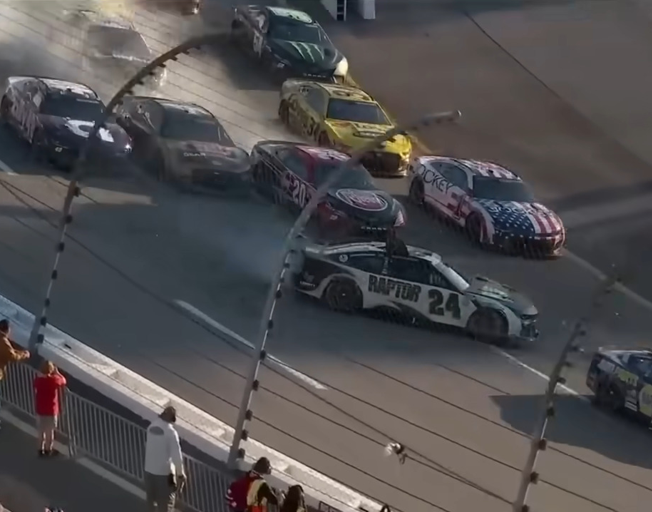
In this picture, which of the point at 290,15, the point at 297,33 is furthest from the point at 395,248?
the point at 290,15

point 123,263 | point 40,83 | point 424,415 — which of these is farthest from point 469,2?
point 424,415

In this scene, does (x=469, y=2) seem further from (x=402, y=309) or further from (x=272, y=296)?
(x=272, y=296)

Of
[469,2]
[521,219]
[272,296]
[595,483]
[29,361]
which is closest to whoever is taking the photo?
[272,296]

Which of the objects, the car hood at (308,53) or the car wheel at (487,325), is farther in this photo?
the car hood at (308,53)

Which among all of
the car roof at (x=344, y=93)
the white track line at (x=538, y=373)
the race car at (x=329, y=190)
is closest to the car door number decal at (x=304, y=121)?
the car roof at (x=344, y=93)

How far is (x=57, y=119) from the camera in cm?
2148

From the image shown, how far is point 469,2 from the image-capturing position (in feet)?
109

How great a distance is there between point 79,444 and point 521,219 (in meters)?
9.84

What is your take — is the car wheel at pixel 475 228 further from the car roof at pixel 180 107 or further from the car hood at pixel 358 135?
the car roof at pixel 180 107

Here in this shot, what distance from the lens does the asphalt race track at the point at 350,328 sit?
12.4 m

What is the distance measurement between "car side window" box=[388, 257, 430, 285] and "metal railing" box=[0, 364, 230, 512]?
6.02m

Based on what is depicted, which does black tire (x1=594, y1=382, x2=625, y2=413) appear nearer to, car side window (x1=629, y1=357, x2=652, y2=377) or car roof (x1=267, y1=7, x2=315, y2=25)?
car side window (x1=629, y1=357, x2=652, y2=377)

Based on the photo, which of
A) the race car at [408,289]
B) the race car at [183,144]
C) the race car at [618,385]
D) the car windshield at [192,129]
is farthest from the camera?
the car windshield at [192,129]

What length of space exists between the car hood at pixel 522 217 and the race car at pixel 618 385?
4856 mm
